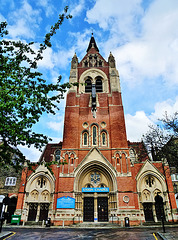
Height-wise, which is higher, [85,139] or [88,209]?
[85,139]

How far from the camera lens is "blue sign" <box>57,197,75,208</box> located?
19.5m

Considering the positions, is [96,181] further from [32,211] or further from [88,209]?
[32,211]

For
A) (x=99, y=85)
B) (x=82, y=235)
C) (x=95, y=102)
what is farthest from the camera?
(x=99, y=85)

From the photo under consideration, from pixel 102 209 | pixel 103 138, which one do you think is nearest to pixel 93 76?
pixel 103 138

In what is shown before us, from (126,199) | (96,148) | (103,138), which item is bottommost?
(126,199)

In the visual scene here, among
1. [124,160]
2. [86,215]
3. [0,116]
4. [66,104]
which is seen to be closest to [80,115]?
[66,104]

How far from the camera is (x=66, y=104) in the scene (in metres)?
26.6

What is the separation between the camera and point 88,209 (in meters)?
20.4

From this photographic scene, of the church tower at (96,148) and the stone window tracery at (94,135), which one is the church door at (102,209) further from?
the stone window tracery at (94,135)

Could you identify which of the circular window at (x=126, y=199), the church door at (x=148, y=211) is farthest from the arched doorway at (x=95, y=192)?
the church door at (x=148, y=211)

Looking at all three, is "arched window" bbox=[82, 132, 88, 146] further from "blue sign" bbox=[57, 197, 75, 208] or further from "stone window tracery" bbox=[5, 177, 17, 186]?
"stone window tracery" bbox=[5, 177, 17, 186]

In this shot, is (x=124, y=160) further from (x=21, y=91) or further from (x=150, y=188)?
(x=21, y=91)

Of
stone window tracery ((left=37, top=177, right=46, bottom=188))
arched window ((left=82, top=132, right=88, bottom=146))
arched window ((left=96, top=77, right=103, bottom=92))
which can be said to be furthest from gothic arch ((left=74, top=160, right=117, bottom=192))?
arched window ((left=96, top=77, right=103, bottom=92))

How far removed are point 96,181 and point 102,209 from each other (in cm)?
326
